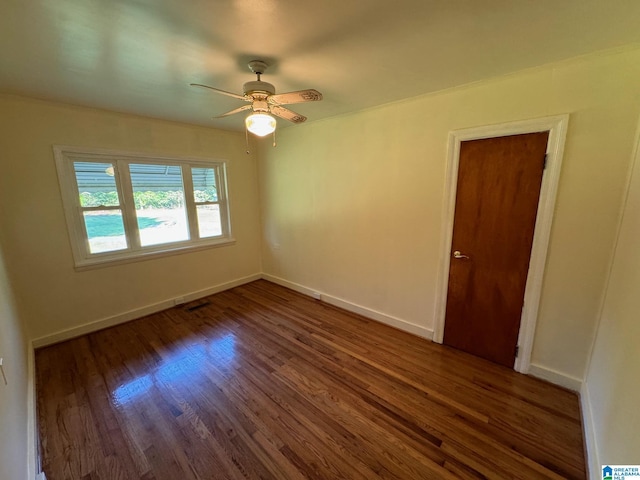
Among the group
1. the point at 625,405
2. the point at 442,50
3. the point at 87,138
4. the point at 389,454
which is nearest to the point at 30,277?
the point at 87,138

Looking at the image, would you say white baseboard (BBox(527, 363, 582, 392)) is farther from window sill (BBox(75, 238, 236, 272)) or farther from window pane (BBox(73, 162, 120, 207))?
window pane (BBox(73, 162, 120, 207))

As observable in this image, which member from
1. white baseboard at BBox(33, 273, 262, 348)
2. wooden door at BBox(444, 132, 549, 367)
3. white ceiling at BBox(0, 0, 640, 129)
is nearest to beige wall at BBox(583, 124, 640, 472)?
wooden door at BBox(444, 132, 549, 367)

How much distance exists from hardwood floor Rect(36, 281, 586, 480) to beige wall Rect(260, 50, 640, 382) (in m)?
0.61

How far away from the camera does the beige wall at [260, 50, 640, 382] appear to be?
6.00 feet

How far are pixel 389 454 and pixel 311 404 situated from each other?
640 millimetres

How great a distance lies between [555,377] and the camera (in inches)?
85.6

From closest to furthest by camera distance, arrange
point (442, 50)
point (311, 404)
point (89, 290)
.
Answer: point (442, 50) < point (311, 404) < point (89, 290)

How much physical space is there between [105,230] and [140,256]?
1.59 ft

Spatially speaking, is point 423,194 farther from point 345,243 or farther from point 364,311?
point 364,311

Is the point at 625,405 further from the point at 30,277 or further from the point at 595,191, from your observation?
the point at 30,277

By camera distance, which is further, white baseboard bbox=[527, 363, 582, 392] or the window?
the window

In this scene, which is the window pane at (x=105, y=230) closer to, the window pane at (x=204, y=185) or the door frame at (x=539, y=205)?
the window pane at (x=204, y=185)

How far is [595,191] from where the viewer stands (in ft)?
6.13

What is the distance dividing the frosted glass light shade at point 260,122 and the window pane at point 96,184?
7.44ft
